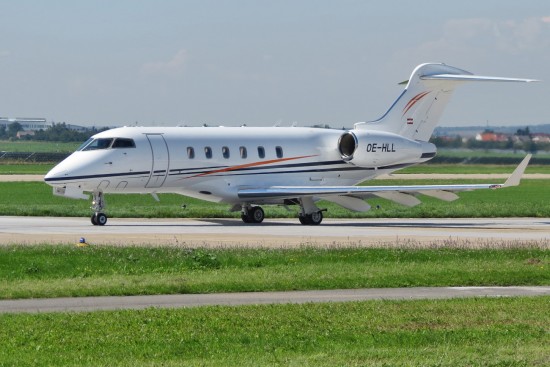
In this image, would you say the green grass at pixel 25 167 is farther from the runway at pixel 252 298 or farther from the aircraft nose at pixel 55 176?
the runway at pixel 252 298

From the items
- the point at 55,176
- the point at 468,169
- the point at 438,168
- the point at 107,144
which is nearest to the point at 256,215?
the point at 107,144

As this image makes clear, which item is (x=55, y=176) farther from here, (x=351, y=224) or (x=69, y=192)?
(x=351, y=224)

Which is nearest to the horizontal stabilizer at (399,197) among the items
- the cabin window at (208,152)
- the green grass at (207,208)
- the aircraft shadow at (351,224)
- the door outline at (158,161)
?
the aircraft shadow at (351,224)

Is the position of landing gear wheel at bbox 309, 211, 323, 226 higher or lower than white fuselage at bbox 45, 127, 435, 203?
lower

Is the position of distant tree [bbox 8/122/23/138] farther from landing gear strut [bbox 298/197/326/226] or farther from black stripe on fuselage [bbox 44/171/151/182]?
black stripe on fuselage [bbox 44/171/151/182]

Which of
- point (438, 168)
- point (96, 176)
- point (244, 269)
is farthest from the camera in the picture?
point (438, 168)

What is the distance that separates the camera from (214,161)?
42125 mm

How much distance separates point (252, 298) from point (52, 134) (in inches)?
4926

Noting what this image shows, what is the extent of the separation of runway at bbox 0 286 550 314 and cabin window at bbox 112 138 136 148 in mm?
19077

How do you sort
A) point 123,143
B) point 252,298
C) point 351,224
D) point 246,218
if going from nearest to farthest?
point 252,298 < point 123,143 < point 351,224 < point 246,218

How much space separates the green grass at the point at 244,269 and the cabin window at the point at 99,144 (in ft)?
38.5

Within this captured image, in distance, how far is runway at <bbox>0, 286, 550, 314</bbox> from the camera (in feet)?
64.6

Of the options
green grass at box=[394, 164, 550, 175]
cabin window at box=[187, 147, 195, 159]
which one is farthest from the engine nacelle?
green grass at box=[394, 164, 550, 175]

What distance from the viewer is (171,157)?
134 feet
